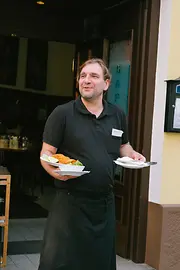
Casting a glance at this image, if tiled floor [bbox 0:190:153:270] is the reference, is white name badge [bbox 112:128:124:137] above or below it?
above

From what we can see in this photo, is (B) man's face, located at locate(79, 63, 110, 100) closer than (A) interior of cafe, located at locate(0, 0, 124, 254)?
Yes

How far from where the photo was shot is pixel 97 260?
321cm

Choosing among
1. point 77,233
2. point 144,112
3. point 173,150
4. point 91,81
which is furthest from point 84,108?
point 173,150

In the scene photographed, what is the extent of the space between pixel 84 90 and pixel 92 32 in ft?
11.0

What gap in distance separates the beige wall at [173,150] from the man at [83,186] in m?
1.98

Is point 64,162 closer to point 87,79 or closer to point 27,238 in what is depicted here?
point 87,79

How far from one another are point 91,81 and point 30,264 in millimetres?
2687

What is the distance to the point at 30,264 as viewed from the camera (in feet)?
16.6

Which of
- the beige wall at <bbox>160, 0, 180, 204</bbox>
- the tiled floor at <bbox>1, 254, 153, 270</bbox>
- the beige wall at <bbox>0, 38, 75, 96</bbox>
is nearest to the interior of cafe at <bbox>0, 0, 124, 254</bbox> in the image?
the beige wall at <bbox>0, 38, 75, 96</bbox>

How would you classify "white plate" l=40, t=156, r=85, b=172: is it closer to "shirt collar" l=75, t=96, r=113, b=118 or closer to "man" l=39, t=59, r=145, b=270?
"man" l=39, t=59, r=145, b=270

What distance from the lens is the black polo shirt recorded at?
10.3 ft

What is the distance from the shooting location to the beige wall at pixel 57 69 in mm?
8086

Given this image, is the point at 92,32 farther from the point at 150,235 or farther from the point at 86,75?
the point at 86,75

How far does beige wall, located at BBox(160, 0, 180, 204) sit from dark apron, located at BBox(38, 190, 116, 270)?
2022 millimetres
